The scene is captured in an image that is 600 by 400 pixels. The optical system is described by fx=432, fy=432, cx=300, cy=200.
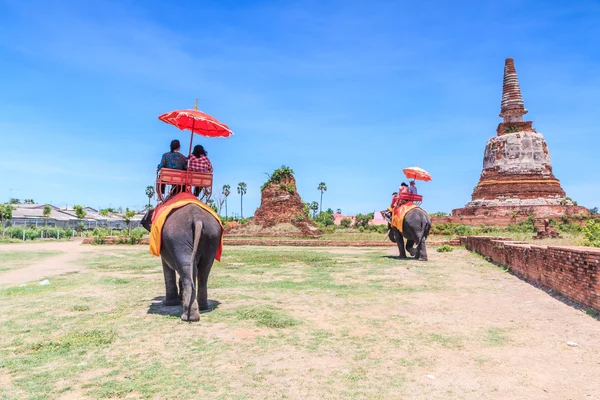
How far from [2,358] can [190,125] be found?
4.27 m

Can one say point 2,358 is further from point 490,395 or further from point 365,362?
point 490,395

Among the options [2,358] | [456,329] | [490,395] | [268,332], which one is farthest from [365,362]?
[2,358]

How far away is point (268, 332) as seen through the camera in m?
4.94

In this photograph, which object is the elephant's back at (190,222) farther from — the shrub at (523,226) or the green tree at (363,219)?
the green tree at (363,219)

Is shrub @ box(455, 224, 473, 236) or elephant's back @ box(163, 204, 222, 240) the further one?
shrub @ box(455, 224, 473, 236)

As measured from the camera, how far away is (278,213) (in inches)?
1515

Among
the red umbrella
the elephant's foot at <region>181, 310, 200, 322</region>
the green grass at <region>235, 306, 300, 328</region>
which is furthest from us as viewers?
the red umbrella

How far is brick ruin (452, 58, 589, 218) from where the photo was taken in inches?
1310

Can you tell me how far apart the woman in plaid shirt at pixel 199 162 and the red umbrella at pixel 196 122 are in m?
0.49

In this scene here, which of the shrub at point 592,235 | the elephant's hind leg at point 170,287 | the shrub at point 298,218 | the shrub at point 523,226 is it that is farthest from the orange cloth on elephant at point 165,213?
the shrub at point 298,218

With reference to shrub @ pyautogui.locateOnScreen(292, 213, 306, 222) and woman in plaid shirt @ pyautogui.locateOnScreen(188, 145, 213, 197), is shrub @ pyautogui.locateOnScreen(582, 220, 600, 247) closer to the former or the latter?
woman in plaid shirt @ pyautogui.locateOnScreen(188, 145, 213, 197)

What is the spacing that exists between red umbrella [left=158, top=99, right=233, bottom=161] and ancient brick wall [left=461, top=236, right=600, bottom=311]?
5720mm

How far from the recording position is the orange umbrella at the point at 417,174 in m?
13.9

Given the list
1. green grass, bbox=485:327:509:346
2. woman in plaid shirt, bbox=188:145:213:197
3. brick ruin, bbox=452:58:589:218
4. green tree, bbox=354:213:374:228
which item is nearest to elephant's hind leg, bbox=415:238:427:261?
green grass, bbox=485:327:509:346
